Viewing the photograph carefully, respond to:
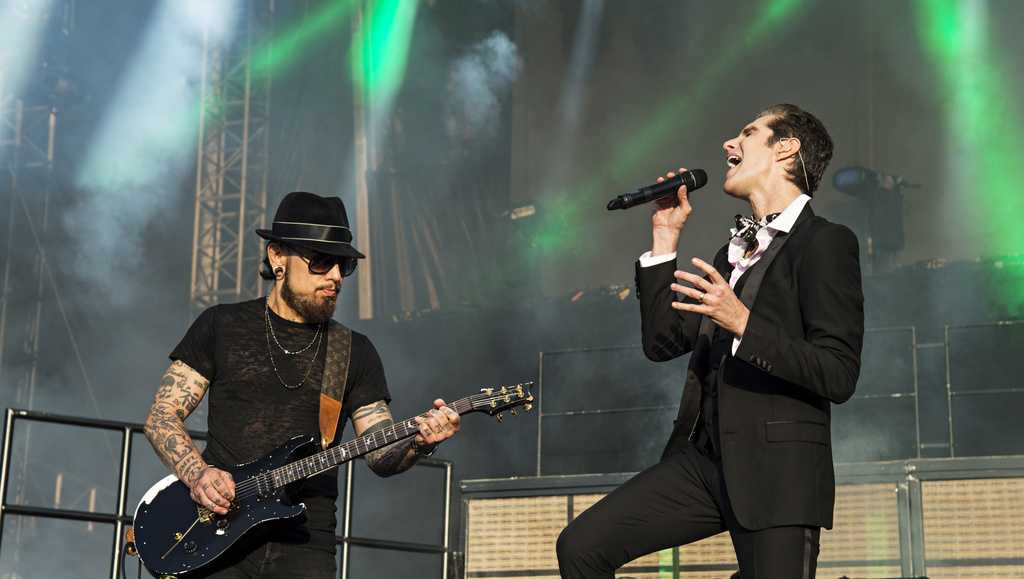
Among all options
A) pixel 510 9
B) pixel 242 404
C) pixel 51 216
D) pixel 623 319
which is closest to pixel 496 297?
pixel 623 319

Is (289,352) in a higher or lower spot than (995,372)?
lower

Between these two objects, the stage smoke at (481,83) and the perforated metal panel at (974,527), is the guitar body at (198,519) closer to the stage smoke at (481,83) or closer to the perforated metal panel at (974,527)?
the perforated metal panel at (974,527)

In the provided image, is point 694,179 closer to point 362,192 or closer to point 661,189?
point 661,189

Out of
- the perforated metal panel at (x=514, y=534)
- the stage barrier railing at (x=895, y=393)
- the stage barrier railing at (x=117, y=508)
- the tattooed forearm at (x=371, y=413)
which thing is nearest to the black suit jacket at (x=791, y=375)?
the tattooed forearm at (x=371, y=413)

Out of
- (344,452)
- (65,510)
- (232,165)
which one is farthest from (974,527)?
(232,165)

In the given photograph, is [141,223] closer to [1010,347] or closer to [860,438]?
[860,438]

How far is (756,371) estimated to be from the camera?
2906 millimetres

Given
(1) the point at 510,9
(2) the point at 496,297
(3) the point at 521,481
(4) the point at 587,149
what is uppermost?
(1) the point at 510,9

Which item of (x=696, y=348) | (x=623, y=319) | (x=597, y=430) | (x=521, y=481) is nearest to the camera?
(x=696, y=348)

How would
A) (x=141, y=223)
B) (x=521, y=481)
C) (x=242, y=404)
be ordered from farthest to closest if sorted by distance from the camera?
(x=141, y=223)
(x=521, y=481)
(x=242, y=404)

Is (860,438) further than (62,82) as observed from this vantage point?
No

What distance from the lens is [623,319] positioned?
1080cm

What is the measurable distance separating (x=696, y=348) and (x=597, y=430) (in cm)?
700

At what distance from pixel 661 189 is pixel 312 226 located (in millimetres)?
1193
